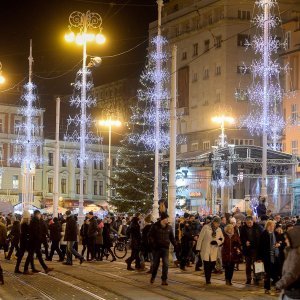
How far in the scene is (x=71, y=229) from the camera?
26.1 m

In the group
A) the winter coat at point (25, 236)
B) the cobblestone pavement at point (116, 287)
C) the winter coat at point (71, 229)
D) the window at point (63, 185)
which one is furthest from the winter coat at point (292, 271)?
the window at point (63, 185)

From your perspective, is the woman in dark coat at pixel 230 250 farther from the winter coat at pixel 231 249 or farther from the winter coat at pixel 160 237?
the winter coat at pixel 160 237

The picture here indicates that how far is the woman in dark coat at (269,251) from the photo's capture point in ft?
60.0

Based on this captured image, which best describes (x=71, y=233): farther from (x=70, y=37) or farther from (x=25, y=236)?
(x=70, y=37)

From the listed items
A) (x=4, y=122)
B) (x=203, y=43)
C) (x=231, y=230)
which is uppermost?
(x=203, y=43)

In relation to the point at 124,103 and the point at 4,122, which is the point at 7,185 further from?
the point at 124,103

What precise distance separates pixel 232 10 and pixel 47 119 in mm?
29605

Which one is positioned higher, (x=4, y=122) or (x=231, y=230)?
(x=4, y=122)

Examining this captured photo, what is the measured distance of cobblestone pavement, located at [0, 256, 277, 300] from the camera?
56.1 ft


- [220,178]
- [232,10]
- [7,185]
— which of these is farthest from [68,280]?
[7,185]

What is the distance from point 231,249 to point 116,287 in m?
3.00

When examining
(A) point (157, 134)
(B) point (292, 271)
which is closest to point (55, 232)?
(A) point (157, 134)

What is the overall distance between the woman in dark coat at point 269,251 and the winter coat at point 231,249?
115 centimetres

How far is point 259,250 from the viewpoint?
60.8 ft
